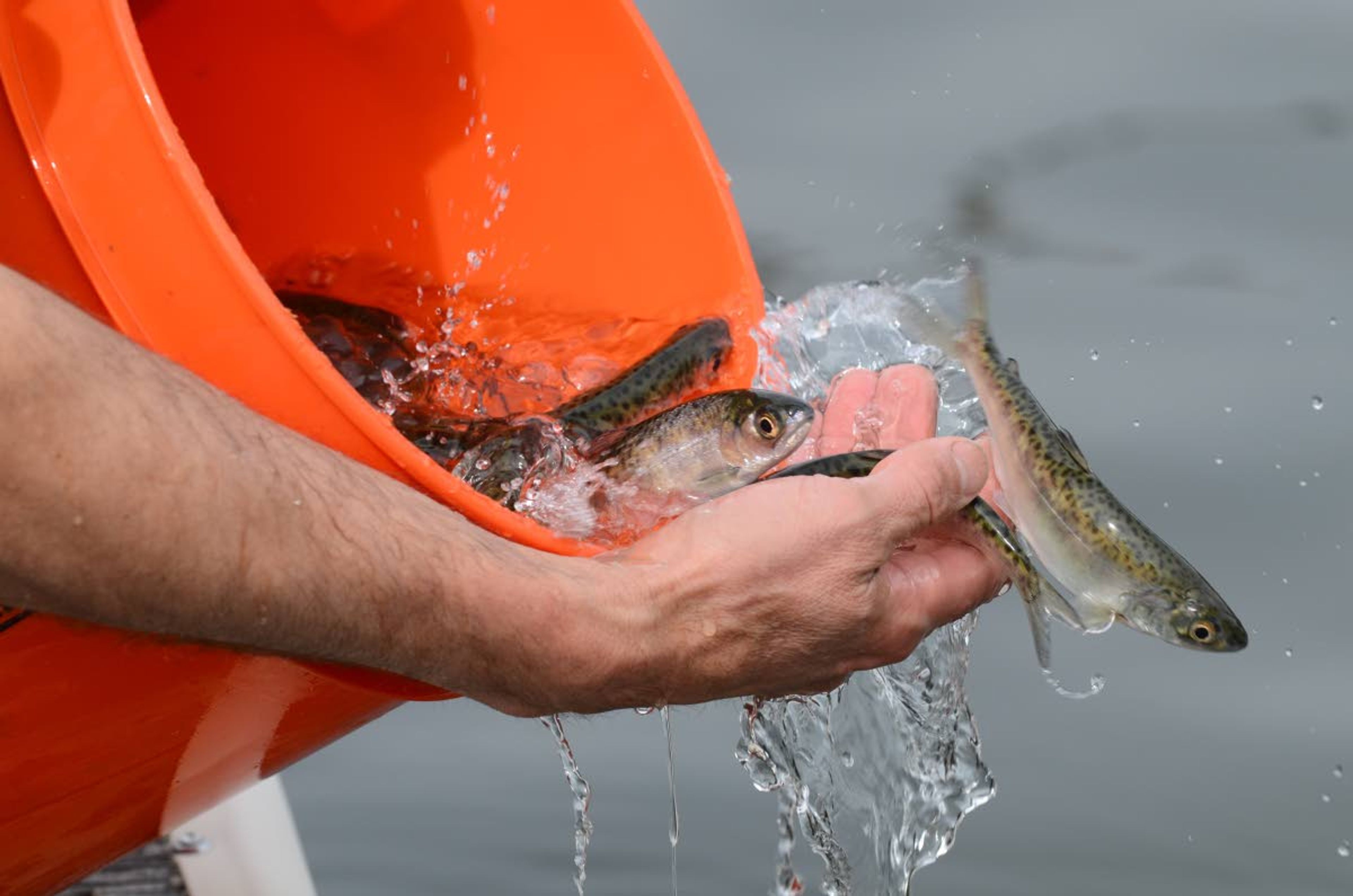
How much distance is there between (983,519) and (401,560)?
61cm

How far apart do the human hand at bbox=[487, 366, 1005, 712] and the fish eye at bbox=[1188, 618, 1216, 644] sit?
0.23 metres

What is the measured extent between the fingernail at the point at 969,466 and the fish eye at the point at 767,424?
20cm

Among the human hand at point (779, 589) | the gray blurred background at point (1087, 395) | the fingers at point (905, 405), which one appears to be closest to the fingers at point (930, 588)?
the human hand at point (779, 589)

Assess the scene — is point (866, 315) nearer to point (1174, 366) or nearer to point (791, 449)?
point (791, 449)

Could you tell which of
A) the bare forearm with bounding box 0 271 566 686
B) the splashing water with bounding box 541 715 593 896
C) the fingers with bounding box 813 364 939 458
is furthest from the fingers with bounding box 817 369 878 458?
the bare forearm with bounding box 0 271 566 686

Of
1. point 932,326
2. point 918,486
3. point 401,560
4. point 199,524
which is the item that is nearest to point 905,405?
point 932,326

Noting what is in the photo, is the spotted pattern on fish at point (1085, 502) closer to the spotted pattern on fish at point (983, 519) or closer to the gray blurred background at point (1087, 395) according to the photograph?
the spotted pattern on fish at point (983, 519)

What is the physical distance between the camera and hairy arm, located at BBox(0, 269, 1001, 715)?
1.17m

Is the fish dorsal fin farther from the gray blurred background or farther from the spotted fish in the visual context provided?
the gray blurred background

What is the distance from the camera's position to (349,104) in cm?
223

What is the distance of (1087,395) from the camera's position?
2844 mm

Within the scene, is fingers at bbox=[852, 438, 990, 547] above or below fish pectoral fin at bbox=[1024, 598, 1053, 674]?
above

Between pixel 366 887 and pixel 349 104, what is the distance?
1.39 meters

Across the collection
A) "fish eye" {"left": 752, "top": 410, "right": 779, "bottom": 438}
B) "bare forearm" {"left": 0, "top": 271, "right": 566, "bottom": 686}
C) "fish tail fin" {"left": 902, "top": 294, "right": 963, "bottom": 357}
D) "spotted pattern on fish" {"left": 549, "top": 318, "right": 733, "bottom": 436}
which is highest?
"bare forearm" {"left": 0, "top": 271, "right": 566, "bottom": 686}
